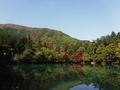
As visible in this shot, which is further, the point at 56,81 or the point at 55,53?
the point at 55,53

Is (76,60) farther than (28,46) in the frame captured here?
Yes

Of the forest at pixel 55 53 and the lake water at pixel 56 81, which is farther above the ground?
the forest at pixel 55 53

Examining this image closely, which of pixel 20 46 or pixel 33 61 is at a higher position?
→ pixel 20 46

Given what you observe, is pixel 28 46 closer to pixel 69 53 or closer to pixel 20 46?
pixel 20 46

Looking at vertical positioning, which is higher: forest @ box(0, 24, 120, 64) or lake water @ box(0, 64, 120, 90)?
forest @ box(0, 24, 120, 64)

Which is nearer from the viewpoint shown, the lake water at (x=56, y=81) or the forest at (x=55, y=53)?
the lake water at (x=56, y=81)

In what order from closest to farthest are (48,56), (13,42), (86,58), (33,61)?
(13,42)
(33,61)
(48,56)
(86,58)

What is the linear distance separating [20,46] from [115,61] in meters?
36.9

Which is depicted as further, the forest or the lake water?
the forest

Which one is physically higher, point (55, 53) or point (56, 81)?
point (55, 53)

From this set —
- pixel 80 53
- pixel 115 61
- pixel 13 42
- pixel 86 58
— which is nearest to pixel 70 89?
pixel 13 42

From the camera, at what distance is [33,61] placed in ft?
286

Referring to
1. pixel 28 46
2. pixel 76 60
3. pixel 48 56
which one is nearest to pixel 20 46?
pixel 28 46

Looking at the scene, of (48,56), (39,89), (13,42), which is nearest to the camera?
(39,89)
